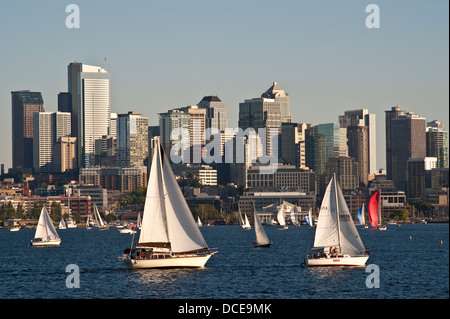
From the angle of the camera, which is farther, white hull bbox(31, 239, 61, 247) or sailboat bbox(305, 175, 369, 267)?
white hull bbox(31, 239, 61, 247)

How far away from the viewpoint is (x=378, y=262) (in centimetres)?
8381

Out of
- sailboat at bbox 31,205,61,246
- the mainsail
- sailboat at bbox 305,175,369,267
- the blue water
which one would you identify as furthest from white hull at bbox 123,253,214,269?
sailboat at bbox 31,205,61,246

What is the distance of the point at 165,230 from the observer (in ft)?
213

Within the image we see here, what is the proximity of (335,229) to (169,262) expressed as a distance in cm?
1209

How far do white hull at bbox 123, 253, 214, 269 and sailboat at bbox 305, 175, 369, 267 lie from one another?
847 cm

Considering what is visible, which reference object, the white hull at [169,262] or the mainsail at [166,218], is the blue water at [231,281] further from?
the mainsail at [166,218]

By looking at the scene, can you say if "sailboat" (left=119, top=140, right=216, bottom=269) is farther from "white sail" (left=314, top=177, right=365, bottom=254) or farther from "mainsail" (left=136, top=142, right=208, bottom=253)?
"white sail" (left=314, top=177, right=365, bottom=254)

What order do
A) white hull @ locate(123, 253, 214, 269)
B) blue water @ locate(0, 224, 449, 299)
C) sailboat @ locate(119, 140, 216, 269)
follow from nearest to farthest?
blue water @ locate(0, 224, 449, 299) < white hull @ locate(123, 253, 214, 269) < sailboat @ locate(119, 140, 216, 269)

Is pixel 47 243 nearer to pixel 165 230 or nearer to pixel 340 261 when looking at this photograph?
pixel 165 230

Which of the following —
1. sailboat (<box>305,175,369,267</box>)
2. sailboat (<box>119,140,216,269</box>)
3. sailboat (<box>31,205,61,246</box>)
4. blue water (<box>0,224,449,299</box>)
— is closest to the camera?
blue water (<box>0,224,449,299</box>)

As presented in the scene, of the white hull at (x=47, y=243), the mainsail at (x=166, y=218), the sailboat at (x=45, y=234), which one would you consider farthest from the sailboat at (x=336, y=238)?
the white hull at (x=47, y=243)

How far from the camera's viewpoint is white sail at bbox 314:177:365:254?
68688mm
